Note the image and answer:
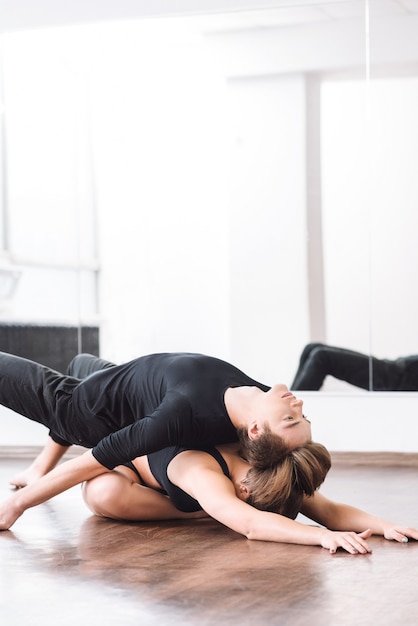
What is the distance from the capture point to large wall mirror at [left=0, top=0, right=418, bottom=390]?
4.70m

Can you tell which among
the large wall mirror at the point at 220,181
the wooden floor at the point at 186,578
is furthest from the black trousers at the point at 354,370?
the wooden floor at the point at 186,578

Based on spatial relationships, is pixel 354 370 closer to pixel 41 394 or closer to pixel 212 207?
pixel 212 207

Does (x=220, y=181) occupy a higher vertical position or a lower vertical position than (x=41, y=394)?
higher

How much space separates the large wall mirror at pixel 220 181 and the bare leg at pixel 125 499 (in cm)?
179

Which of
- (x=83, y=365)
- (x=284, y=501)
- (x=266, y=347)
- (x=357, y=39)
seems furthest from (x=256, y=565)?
(x=357, y=39)

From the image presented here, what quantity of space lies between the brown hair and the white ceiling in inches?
104

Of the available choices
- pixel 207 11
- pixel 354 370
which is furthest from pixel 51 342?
pixel 207 11

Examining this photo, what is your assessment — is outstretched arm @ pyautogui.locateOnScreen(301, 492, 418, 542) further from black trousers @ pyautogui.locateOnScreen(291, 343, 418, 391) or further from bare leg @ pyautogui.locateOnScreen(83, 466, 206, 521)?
black trousers @ pyautogui.locateOnScreen(291, 343, 418, 391)

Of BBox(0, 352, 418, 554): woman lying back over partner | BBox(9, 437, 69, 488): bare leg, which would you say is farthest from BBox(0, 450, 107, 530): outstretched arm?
BBox(9, 437, 69, 488): bare leg

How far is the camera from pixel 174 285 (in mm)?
5023

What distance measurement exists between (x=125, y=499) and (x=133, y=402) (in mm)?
304

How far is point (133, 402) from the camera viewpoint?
3.14 m

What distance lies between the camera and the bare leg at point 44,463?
3631 millimetres

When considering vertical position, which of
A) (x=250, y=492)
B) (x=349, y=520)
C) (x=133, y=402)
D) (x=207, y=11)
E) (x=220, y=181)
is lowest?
(x=349, y=520)
